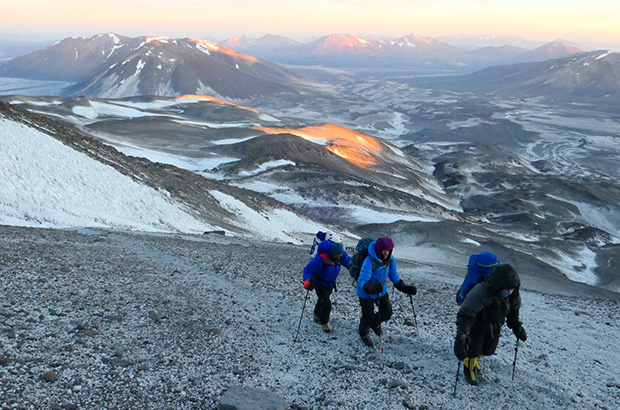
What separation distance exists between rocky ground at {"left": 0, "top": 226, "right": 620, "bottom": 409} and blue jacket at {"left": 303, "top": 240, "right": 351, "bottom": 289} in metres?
0.93

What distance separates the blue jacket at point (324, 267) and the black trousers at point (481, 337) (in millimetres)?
2216

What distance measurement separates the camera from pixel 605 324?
35.3 feet

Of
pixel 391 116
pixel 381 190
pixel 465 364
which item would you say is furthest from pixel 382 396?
pixel 391 116

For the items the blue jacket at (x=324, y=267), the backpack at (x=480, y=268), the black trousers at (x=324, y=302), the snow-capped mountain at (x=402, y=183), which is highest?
the backpack at (x=480, y=268)

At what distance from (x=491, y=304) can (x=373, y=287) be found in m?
1.65

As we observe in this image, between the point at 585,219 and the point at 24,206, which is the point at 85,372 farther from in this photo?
the point at 585,219

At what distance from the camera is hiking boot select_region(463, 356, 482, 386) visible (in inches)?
261

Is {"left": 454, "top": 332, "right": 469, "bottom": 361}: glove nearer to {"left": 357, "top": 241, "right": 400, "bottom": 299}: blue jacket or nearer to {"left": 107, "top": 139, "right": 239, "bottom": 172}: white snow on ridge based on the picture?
{"left": 357, "top": 241, "right": 400, "bottom": 299}: blue jacket

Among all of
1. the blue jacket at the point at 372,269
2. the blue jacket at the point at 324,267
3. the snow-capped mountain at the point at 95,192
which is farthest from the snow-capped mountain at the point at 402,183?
the blue jacket at the point at 372,269

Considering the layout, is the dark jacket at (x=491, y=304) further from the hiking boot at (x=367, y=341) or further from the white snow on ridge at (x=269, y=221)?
the white snow on ridge at (x=269, y=221)

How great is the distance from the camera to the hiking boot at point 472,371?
662cm

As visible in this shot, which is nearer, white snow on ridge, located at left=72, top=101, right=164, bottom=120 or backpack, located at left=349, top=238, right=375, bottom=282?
backpack, located at left=349, top=238, right=375, bottom=282

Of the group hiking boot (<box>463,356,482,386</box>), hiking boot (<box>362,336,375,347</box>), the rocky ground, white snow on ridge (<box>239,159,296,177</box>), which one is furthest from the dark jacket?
white snow on ridge (<box>239,159,296,177</box>)

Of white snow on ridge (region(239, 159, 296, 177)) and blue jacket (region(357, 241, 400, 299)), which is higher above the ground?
blue jacket (region(357, 241, 400, 299))
